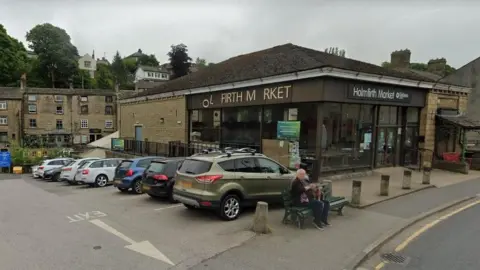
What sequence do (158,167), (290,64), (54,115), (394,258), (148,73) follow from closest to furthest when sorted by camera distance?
(394,258) < (158,167) < (290,64) < (54,115) < (148,73)

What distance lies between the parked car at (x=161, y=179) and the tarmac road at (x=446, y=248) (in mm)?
7281

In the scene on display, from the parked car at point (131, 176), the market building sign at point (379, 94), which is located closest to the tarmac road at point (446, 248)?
the market building sign at point (379, 94)

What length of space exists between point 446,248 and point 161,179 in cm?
822

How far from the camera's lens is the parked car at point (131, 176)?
44.4 feet

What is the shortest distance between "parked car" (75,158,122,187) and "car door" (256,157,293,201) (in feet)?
39.0

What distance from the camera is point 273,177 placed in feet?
30.8

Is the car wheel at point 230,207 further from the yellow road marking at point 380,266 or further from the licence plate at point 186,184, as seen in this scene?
the yellow road marking at point 380,266

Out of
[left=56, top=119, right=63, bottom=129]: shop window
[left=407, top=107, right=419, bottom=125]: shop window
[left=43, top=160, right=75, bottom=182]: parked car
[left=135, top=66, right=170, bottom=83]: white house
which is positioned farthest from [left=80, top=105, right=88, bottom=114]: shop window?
[left=407, top=107, right=419, bottom=125]: shop window

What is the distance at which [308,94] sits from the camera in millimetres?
14133

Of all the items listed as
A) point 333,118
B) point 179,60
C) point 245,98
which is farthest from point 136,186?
point 179,60

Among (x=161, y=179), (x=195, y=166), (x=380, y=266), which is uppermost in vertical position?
(x=195, y=166)

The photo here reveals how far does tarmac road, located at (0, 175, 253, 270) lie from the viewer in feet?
19.4

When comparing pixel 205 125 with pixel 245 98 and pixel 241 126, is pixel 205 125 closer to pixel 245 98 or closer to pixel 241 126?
pixel 241 126

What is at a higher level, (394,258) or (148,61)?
(148,61)
